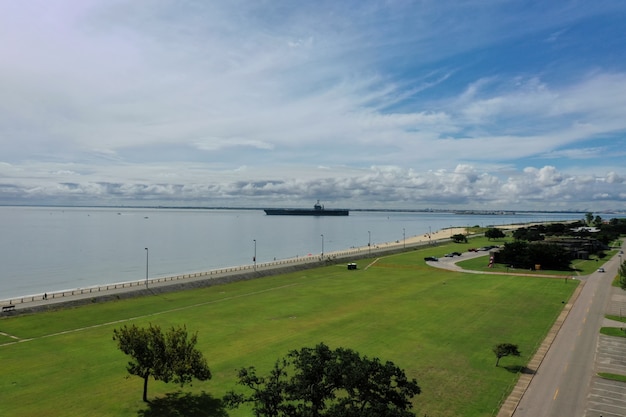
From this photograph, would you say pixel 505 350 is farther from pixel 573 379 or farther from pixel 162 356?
pixel 162 356

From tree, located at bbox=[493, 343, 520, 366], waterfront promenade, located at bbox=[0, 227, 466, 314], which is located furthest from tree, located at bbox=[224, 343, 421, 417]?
waterfront promenade, located at bbox=[0, 227, 466, 314]

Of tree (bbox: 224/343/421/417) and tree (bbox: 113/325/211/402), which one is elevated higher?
tree (bbox: 224/343/421/417)

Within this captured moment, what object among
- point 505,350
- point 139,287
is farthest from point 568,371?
point 139,287

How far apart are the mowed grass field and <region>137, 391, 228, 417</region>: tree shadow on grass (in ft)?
0.51

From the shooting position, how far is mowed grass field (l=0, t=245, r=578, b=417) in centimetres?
3562

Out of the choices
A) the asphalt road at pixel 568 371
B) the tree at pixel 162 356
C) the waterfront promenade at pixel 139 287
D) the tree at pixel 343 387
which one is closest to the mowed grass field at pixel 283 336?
the asphalt road at pixel 568 371

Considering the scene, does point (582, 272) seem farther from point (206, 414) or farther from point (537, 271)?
point (206, 414)

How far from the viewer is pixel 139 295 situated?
77.5 m

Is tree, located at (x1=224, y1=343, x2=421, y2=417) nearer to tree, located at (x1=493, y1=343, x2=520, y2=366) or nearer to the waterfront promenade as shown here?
tree, located at (x1=493, y1=343, x2=520, y2=366)

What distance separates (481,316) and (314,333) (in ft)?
88.0

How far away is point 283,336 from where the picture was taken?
53.3m

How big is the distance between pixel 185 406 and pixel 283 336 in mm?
19832

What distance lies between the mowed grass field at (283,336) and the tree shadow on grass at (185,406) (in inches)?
6.1

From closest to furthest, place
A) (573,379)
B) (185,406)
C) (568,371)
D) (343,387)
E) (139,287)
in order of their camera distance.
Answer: (343,387), (185,406), (573,379), (568,371), (139,287)
